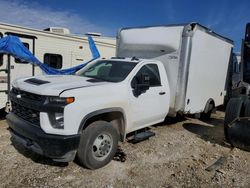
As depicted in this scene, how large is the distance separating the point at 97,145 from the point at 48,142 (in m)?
0.93

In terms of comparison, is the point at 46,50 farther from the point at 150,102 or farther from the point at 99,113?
the point at 99,113

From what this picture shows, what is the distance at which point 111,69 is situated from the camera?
5.66 m

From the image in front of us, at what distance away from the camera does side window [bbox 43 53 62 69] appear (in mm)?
8207

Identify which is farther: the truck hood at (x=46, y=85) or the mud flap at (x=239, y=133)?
the mud flap at (x=239, y=133)

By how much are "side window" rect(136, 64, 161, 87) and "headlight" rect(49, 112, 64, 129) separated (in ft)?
7.24

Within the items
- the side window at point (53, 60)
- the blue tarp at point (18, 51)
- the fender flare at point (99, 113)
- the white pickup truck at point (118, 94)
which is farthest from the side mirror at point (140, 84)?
the side window at point (53, 60)

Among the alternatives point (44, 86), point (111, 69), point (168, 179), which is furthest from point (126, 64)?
point (168, 179)

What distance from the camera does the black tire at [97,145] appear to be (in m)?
4.23

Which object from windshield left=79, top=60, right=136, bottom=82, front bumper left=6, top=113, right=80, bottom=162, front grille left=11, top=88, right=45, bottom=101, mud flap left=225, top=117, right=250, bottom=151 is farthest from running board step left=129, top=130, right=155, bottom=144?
front grille left=11, top=88, right=45, bottom=101

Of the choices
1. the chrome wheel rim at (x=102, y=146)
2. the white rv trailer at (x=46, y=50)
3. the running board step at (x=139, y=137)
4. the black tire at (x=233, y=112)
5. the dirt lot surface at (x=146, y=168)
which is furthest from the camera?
the white rv trailer at (x=46, y=50)

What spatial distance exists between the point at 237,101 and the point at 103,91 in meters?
3.79

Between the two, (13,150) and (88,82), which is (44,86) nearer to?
(88,82)

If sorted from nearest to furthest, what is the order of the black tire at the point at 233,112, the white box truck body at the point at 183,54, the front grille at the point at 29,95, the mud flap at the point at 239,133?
the front grille at the point at 29,95 < the mud flap at the point at 239,133 < the black tire at the point at 233,112 < the white box truck body at the point at 183,54

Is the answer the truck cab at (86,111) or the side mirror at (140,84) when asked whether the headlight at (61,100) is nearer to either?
the truck cab at (86,111)
